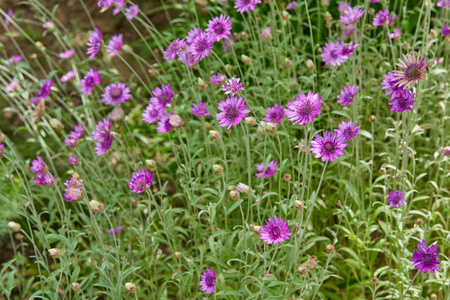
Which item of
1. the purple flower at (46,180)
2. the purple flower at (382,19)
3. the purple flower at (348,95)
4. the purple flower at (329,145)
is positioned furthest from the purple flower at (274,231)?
the purple flower at (382,19)

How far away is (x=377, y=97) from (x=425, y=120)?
502mm

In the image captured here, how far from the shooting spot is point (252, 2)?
1941 millimetres

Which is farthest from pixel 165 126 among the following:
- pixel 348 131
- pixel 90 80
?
pixel 348 131

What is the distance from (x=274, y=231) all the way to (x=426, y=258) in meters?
0.53

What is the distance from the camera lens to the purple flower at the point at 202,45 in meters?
1.81

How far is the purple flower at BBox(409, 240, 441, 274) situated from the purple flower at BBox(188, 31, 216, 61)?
1.09 meters

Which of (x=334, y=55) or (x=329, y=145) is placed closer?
(x=329, y=145)

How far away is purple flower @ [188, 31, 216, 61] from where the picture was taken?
1.81 m

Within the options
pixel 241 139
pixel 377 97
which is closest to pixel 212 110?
pixel 241 139

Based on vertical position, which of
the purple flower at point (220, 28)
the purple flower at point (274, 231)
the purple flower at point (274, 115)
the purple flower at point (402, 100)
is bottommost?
the purple flower at point (274, 231)

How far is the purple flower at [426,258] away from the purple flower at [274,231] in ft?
1.47

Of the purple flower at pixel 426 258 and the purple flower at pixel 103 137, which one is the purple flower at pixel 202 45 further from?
the purple flower at pixel 426 258

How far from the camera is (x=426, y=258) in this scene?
1544 mm

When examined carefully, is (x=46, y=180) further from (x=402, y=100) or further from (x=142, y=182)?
(x=402, y=100)
